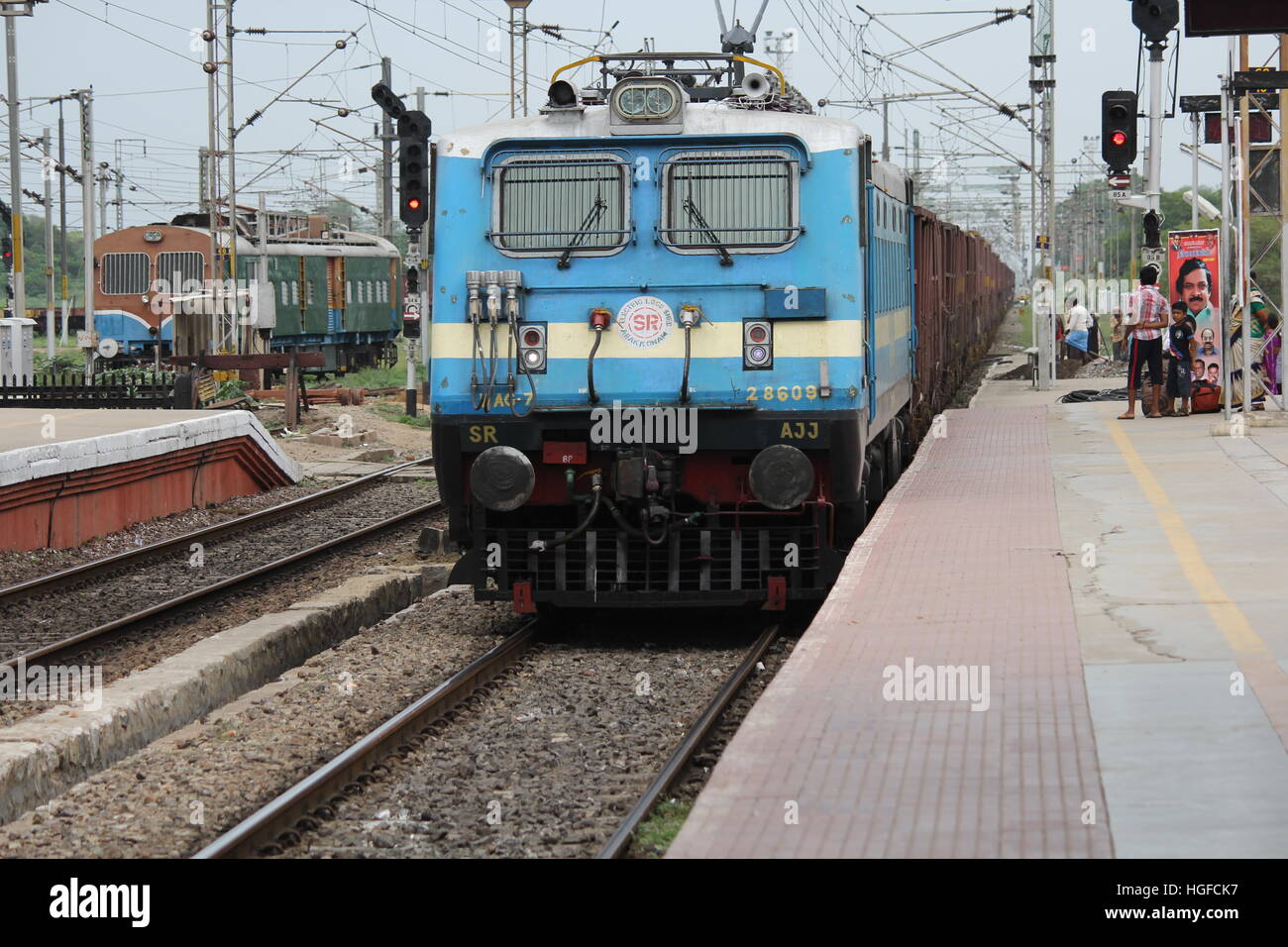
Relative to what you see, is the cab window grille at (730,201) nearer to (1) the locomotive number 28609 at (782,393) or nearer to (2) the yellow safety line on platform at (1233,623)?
(1) the locomotive number 28609 at (782,393)

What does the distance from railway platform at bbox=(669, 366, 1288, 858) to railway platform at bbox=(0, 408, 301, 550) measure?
24.4 ft

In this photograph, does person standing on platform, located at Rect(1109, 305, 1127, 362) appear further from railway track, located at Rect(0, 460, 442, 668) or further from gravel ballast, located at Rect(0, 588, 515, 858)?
gravel ballast, located at Rect(0, 588, 515, 858)

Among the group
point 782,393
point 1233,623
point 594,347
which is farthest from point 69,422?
point 1233,623

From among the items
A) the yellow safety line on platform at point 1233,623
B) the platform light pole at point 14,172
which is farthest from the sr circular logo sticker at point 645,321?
the platform light pole at point 14,172

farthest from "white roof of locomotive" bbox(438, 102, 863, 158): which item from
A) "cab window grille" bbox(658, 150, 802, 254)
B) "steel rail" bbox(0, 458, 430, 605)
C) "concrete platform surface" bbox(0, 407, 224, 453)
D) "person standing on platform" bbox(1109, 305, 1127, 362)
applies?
"person standing on platform" bbox(1109, 305, 1127, 362)

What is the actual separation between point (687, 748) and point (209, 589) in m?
6.58

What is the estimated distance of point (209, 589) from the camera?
13.5 meters

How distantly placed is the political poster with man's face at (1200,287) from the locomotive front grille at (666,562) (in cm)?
Result: 1205

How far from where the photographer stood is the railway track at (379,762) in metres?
6.70

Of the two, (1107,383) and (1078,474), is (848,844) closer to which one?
(1078,474)

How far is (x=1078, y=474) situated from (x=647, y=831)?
999 cm

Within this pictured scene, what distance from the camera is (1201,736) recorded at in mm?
6703

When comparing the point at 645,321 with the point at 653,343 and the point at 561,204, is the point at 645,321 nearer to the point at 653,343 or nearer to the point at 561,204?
the point at 653,343

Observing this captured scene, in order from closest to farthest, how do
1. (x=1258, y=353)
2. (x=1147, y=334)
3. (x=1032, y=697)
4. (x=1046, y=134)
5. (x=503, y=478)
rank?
(x=1032, y=697), (x=503, y=478), (x=1147, y=334), (x=1258, y=353), (x=1046, y=134)
